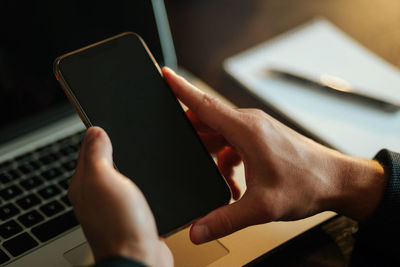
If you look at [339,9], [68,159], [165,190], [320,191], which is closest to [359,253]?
[320,191]

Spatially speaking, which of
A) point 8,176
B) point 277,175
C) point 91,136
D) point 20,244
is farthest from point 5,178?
point 277,175

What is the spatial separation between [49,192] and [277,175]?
0.29 metres

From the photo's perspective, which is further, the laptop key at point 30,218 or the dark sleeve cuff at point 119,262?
the laptop key at point 30,218

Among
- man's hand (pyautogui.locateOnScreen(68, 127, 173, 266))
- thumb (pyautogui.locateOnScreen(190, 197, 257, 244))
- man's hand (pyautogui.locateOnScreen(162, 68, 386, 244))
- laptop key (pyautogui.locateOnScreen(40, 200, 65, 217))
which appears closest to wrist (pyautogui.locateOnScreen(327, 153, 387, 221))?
man's hand (pyautogui.locateOnScreen(162, 68, 386, 244))

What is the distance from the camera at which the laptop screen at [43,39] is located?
0.57m

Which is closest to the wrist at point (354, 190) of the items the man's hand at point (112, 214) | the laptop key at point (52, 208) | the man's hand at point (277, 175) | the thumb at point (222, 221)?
the man's hand at point (277, 175)

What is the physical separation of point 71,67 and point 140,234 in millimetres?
222

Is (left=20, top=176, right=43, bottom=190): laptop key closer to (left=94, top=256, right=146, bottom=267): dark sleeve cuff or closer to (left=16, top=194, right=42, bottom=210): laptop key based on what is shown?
(left=16, top=194, right=42, bottom=210): laptop key

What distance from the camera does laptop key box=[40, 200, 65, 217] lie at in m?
0.53

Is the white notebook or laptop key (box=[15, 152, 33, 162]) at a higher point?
laptop key (box=[15, 152, 33, 162])

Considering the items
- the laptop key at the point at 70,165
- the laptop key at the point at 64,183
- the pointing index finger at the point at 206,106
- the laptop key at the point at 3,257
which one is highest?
the pointing index finger at the point at 206,106

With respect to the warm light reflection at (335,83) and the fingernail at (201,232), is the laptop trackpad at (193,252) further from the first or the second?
the warm light reflection at (335,83)

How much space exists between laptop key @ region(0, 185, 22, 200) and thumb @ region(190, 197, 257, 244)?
250 mm

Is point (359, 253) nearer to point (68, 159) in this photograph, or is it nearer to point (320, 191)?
point (320, 191)
